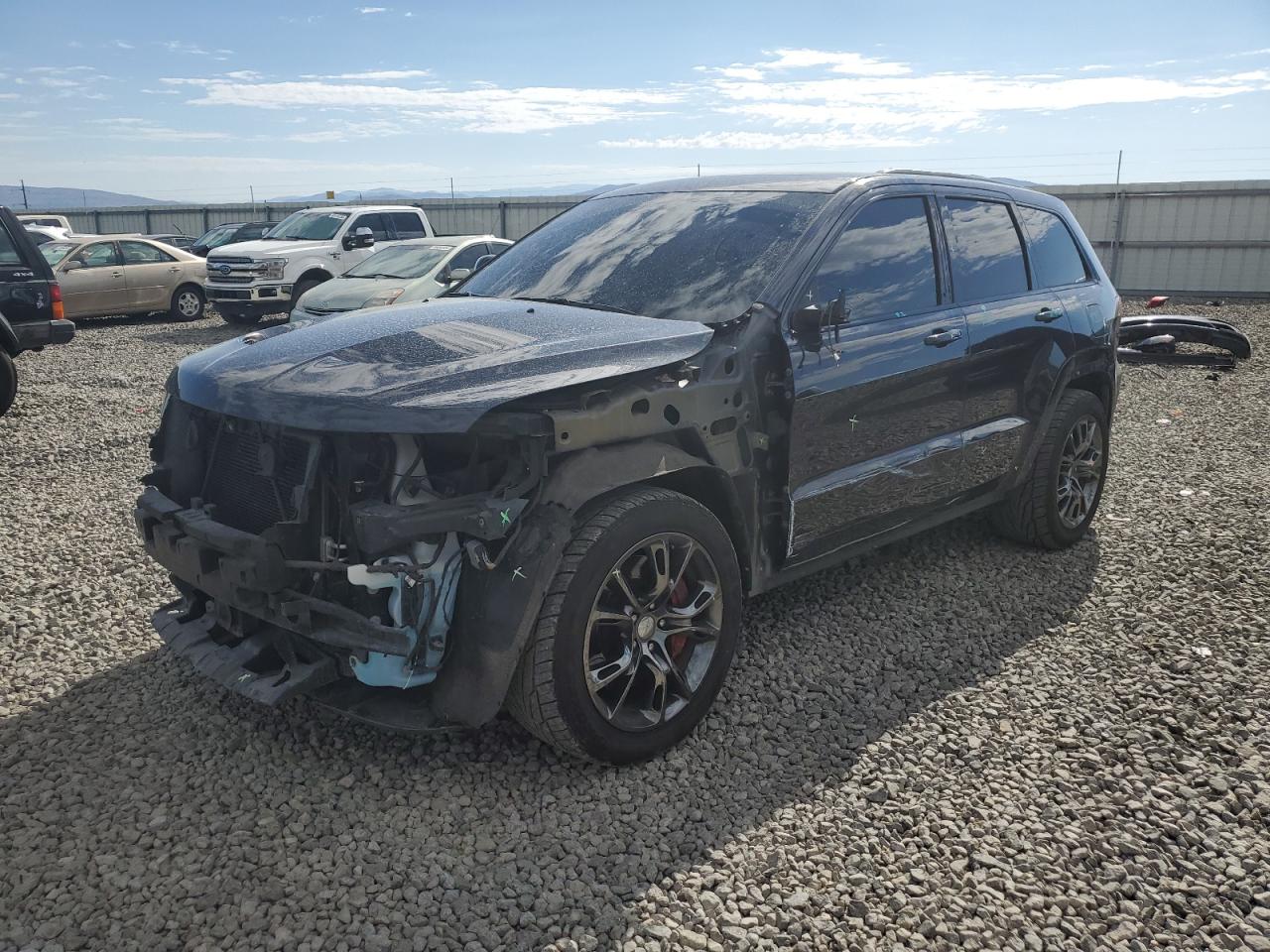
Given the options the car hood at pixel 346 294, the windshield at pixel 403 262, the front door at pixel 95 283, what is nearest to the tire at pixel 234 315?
the front door at pixel 95 283

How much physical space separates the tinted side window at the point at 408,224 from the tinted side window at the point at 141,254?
158 inches

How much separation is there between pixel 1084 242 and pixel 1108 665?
2.64m

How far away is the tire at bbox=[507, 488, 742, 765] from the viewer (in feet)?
9.95

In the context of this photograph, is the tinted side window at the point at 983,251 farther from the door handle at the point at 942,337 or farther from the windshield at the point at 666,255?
the windshield at the point at 666,255

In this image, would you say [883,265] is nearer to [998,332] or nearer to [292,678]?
[998,332]

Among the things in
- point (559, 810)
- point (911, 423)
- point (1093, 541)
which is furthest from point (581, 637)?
point (1093, 541)

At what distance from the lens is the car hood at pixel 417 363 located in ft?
9.37

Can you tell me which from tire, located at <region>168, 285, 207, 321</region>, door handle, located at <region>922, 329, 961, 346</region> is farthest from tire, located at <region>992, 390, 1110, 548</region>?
tire, located at <region>168, 285, 207, 321</region>

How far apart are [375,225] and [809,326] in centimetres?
1471

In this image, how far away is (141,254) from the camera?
674 inches

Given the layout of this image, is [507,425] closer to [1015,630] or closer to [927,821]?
[927,821]

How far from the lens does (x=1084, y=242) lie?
564cm

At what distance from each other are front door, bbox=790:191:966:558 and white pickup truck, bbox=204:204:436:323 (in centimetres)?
1231

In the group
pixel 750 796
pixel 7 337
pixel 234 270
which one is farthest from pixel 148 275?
pixel 750 796
